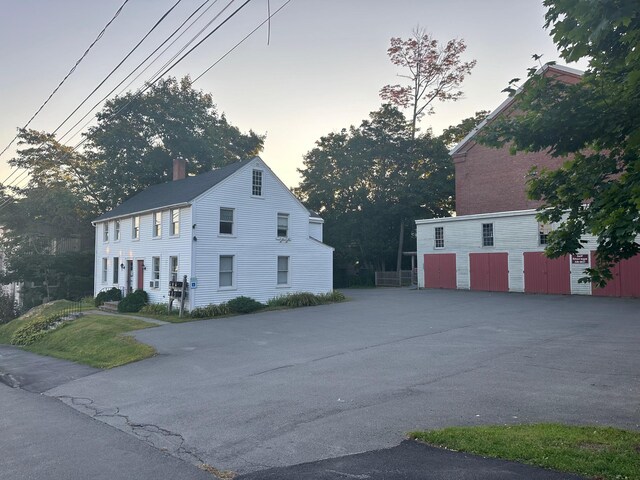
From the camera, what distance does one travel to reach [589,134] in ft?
22.7

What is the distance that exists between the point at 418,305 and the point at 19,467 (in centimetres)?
1971

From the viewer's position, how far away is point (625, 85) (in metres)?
6.25

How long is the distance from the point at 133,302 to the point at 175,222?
15.7 ft

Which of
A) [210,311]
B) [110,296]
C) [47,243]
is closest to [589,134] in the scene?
[210,311]

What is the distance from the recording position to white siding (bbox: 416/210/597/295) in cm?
2866

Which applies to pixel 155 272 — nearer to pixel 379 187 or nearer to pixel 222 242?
pixel 222 242

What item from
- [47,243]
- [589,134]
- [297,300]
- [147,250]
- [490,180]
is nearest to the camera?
[589,134]

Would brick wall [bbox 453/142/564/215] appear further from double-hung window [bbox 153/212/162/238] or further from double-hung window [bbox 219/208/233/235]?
double-hung window [bbox 153/212/162/238]

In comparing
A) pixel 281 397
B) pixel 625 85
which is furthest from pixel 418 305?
pixel 625 85

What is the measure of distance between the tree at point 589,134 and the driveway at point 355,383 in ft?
8.67

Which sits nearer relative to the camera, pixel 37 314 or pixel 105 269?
pixel 37 314

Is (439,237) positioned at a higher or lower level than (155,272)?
higher

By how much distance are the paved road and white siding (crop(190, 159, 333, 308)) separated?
50.6 ft

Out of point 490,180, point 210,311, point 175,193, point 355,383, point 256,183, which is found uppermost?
point 490,180
